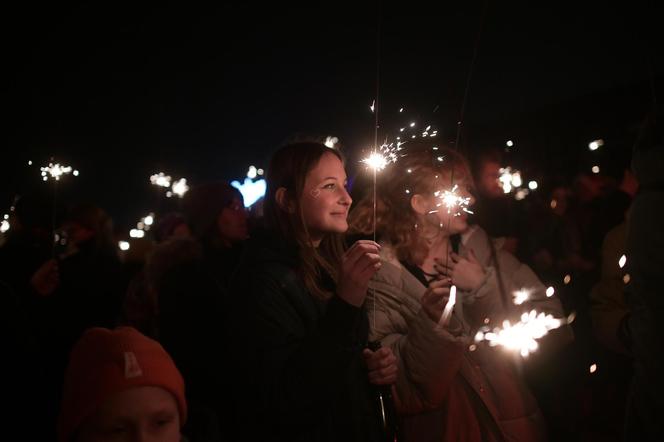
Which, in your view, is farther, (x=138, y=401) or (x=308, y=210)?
(x=308, y=210)

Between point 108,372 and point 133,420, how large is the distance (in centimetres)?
21

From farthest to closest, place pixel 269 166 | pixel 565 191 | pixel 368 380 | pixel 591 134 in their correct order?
pixel 591 134
pixel 565 191
pixel 269 166
pixel 368 380

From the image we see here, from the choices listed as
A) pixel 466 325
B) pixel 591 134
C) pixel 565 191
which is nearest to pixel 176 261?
pixel 466 325

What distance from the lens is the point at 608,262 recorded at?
286cm

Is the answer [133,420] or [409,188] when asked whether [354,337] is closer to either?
[133,420]

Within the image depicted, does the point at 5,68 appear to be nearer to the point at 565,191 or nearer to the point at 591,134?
the point at 565,191

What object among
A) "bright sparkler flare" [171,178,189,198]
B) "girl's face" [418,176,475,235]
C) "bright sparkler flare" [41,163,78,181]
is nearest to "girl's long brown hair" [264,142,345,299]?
"girl's face" [418,176,475,235]

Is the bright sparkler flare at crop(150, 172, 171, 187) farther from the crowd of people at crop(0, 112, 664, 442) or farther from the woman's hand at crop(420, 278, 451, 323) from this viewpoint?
the woman's hand at crop(420, 278, 451, 323)

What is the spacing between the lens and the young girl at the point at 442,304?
212cm

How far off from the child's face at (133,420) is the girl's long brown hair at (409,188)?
132cm

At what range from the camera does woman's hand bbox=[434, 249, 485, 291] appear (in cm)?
250

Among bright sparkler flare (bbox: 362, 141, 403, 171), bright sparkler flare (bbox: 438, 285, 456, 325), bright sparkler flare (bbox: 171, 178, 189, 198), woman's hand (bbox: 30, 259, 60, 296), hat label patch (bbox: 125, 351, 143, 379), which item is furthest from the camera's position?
bright sparkler flare (bbox: 171, 178, 189, 198)

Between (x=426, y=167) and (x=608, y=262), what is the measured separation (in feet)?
4.14

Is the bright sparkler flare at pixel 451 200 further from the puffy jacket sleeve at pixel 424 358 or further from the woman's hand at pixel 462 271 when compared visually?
the puffy jacket sleeve at pixel 424 358
